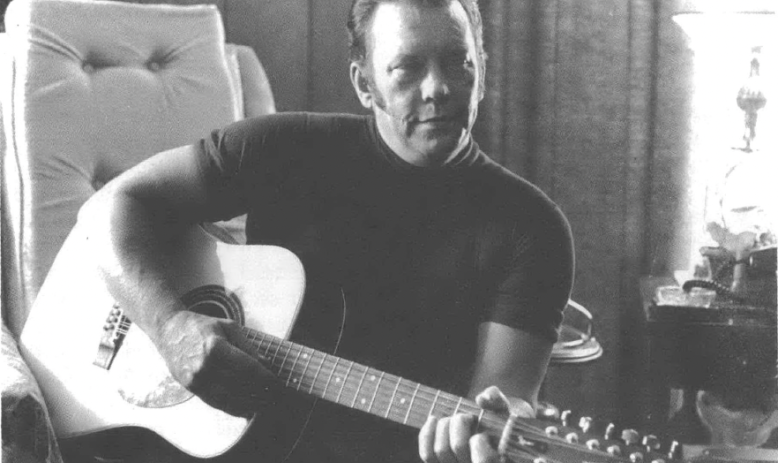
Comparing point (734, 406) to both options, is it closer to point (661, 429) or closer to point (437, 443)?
point (661, 429)

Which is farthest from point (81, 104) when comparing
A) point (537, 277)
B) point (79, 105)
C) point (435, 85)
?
point (537, 277)

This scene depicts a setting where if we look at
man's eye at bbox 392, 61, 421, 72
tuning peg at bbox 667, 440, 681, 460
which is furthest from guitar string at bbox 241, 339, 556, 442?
man's eye at bbox 392, 61, 421, 72

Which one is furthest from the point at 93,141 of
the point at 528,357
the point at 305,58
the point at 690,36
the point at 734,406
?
the point at 734,406

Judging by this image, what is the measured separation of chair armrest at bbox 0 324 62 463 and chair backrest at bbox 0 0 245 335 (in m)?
0.30

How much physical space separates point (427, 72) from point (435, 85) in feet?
0.06

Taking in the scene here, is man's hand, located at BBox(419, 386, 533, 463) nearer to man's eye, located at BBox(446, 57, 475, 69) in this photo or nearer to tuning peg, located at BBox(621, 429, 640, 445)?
tuning peg, located at BBox(621, 429, 640, 445)

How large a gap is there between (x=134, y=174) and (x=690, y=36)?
90 centimetres

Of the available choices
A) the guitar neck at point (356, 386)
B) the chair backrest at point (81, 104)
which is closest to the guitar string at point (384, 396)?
the guitar neck at point (356, 386)

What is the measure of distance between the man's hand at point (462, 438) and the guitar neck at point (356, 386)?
0.01 m

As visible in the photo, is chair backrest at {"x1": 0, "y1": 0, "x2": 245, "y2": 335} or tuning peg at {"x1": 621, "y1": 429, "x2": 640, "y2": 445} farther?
chair backrest at {"x1": 0, "y1": 0, "x2": 245, "y2": 335}

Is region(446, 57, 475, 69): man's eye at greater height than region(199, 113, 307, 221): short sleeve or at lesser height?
greater

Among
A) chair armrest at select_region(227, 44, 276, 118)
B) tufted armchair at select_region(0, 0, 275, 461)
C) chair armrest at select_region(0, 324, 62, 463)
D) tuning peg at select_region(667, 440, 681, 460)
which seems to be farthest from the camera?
chair armrest at select_region(227, 44, 276, 118)

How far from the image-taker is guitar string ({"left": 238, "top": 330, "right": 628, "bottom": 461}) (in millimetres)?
724

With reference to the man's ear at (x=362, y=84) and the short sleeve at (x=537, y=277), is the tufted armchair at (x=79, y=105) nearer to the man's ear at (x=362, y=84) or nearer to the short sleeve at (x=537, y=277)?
the man's ear at (x=362, y=84)
